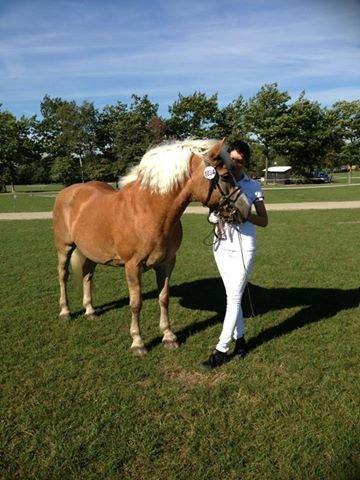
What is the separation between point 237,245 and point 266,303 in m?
2.61

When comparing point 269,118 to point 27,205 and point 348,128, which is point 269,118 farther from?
point 27,205

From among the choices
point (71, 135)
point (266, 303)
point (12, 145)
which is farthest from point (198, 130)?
point (266, 303)

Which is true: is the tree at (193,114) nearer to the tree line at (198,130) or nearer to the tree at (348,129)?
the tree line at (198,130)

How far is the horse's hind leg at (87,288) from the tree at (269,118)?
5224 centimetres

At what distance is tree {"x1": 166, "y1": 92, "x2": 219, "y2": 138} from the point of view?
58281 millimetres

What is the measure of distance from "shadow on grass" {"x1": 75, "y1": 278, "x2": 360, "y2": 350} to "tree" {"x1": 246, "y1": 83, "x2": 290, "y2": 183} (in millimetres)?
50694

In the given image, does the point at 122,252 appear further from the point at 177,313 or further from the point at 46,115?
the point at 46,115

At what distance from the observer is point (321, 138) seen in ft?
188

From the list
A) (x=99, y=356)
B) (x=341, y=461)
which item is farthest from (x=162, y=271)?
(x=341, y=461)

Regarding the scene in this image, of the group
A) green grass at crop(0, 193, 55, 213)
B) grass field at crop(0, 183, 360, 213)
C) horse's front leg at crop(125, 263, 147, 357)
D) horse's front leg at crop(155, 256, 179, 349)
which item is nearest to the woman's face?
Result: horse's front leg at crop(155, 256, 179, 349)

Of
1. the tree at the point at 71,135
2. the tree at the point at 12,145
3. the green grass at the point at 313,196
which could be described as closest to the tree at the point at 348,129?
the green grass at the point at 313,196

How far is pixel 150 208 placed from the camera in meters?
4.27

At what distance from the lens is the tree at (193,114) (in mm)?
58281

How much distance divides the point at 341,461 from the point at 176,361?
206 cm
